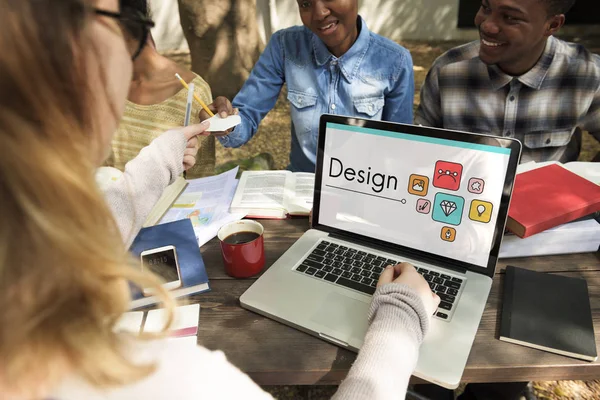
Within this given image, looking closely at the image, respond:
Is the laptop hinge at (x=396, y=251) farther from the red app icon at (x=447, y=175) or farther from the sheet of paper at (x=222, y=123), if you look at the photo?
the sheet of paper at (x=222, y=123)

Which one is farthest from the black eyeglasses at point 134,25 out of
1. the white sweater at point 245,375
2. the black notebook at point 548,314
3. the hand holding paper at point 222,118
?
the black notebook at point 548,314

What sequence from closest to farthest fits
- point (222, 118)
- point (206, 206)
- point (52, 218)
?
point (52, 218) → point (206, 206) → point (222, 118)

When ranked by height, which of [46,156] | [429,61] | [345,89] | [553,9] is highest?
[553,9]

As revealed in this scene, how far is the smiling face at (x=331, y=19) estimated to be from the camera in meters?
1.80

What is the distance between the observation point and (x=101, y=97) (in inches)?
19.1

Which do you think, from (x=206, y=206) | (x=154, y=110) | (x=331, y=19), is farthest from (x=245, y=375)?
(x=154, y=110)

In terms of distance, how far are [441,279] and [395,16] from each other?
701 centimetres

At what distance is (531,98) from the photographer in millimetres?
1866

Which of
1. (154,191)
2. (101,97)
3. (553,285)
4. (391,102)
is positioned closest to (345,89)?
(391,102)

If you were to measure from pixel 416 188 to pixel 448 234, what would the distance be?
15cm

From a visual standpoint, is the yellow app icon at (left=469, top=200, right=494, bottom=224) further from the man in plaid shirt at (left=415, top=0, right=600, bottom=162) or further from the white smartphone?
the man in plaid shirt at (left=415, top=0, right=600, bottom=162)

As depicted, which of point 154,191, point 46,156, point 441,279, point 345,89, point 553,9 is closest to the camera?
point 46,156

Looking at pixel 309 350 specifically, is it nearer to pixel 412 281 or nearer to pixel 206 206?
pixel 412 281

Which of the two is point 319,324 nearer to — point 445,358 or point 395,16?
point 445,358
